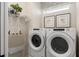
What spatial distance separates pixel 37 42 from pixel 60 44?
0.51m

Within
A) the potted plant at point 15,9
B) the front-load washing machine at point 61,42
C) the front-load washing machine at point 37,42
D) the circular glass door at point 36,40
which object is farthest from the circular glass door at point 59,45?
the potted plant at point 15,9

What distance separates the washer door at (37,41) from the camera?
77.0 inches

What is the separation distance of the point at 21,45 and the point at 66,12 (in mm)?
1222

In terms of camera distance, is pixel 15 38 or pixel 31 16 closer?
pixel 15 38

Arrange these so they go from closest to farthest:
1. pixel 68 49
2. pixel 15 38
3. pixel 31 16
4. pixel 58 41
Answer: pixel 68 49, pixel 58 41, pixel 15 38, pixel 31 16

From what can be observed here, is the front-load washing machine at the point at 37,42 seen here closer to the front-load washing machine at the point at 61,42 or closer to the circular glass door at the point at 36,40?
the circular glass door at the point at 36,40

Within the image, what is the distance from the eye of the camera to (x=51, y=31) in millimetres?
1837

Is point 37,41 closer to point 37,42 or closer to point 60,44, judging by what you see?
point 37,42

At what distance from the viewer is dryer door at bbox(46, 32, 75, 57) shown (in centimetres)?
166

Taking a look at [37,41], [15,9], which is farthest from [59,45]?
[15,9]

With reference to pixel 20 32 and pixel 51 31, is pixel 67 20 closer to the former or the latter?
pixel 51 31

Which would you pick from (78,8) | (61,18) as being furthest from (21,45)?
(78,8)

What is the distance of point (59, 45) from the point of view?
5.98 feet

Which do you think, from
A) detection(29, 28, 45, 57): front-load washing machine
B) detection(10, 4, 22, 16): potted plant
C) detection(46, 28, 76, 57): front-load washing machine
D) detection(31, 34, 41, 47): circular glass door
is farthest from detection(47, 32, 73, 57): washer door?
detection(10, 4, 22, 16): potted plant
